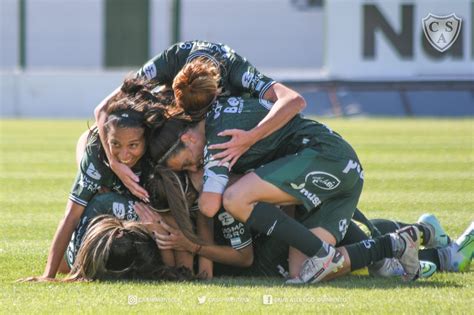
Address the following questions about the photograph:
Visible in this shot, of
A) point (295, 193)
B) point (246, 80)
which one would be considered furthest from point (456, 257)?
point (246, 80)

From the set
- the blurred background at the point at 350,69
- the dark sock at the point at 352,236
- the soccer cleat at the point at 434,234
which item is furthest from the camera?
the blurred background at the point at 350,69

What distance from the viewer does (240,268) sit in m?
6.23

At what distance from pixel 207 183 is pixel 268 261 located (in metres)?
0.67

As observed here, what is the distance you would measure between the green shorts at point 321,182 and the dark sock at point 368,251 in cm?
18

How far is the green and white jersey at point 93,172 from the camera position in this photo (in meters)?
6.16

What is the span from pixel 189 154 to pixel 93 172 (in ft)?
2.01

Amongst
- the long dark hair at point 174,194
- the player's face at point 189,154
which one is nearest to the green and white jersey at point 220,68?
the player's face at point 189,154

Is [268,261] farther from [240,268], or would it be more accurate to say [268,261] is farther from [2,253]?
[2,253]

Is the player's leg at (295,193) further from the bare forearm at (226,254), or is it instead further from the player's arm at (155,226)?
the player's arm at (155,226)

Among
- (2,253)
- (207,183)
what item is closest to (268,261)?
(207,183)

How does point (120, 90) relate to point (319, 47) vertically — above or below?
above

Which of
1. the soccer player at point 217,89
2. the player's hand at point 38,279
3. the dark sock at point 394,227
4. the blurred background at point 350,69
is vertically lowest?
the blurred background at point 350,69

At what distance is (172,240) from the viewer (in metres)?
6.00

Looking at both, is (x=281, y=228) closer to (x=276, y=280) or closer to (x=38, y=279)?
(x=276, y=280)
